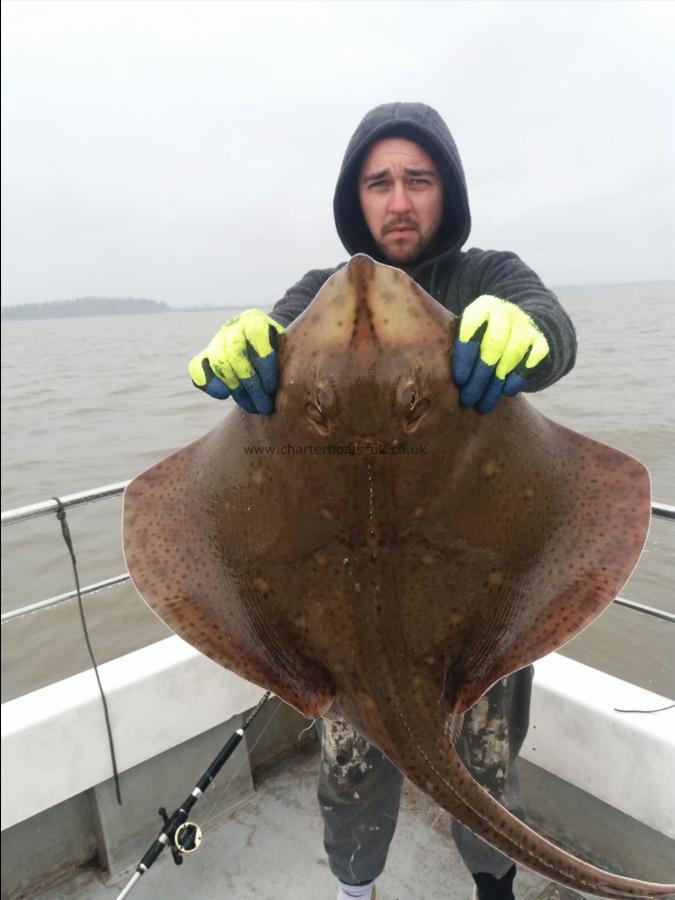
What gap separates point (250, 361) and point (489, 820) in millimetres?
1279

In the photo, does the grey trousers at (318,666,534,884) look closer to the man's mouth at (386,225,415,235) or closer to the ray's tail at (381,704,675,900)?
the ray's tail at (381,704,675,900)

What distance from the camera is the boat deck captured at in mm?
2893

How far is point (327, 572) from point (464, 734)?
3.70ft

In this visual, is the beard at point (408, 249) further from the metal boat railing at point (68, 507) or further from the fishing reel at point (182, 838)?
the fishing reel at point (182, 838)

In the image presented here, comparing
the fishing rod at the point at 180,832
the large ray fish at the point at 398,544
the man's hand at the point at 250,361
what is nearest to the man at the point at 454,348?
the man's hand at the point at 250,361

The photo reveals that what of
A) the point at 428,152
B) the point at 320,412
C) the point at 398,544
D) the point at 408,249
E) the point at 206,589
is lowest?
the point at 206,589

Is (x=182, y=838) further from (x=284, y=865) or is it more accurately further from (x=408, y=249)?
(x=408, y=249)

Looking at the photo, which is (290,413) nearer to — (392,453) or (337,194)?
(392,453)

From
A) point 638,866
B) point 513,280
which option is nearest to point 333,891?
point 638,866

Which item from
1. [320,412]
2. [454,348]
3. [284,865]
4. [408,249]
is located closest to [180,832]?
[284,865]

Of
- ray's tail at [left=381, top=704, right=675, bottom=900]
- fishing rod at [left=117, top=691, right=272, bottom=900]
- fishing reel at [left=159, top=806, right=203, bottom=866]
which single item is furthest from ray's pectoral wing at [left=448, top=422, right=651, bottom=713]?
fishing reel at [left=159, top=806, right=203, bottom=866]

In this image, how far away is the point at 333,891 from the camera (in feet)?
9.55

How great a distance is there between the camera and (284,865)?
306 centimetres

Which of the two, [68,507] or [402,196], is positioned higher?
[402,196]
